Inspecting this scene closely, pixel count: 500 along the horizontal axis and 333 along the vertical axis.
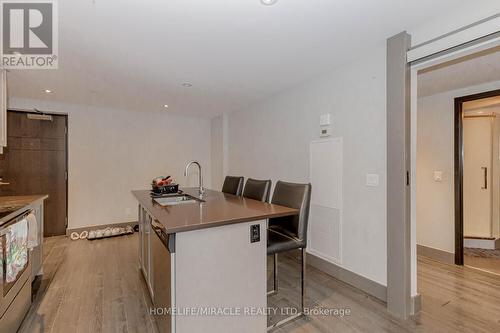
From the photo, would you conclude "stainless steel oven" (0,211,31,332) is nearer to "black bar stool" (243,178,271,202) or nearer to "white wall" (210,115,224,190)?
"black bar stool" (243,178,271,202)

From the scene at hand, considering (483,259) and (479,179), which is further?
(479,179)

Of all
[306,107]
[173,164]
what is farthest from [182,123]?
[306,107]

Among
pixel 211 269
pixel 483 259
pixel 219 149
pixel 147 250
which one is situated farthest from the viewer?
pixel 219 149

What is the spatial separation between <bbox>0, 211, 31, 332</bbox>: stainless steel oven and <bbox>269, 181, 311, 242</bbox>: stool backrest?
2.04 metres

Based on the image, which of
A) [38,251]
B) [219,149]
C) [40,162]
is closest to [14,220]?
[38,251]

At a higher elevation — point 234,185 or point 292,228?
point 234,185

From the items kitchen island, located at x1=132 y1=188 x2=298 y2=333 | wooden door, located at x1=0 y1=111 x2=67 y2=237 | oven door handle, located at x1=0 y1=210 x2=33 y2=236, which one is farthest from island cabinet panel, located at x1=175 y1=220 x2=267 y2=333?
wooden door, located at x1=0 y1=111 x2=67 y2=237

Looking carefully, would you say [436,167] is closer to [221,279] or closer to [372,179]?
[372,179]

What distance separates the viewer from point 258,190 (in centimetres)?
275

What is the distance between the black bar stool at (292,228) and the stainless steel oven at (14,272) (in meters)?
1.77

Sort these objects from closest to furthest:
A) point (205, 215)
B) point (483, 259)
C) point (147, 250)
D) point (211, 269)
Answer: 1. point (211, 269)
2. point (205, 215)
3. point (147, 250)
4. point (483, 259)

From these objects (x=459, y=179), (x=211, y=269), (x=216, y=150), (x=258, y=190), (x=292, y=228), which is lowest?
(x=211, y=269)
